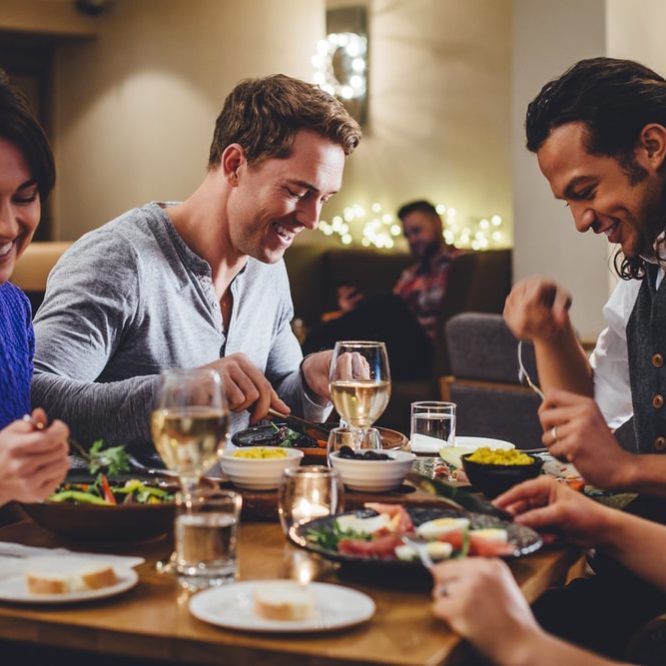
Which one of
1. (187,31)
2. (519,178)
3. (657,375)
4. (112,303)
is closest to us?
(657,375)

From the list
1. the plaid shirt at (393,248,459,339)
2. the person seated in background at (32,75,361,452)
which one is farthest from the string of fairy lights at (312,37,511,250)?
the person seated in background at (32,75,361,452)

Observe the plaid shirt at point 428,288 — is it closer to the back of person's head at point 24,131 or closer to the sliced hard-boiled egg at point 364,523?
the back of person's head at point 24,131

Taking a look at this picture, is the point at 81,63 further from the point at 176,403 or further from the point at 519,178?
the point at 176,403

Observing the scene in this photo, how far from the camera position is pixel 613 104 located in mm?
2100

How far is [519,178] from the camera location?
5.61 meters

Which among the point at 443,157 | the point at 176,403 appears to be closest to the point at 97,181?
the point at 443,157

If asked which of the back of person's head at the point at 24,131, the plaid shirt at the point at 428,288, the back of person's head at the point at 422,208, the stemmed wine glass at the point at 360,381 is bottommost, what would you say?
the stemmed wine glass at the point at 360,381

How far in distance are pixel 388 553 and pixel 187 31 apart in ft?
24.7

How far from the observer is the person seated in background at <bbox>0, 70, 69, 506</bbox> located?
1268 mm

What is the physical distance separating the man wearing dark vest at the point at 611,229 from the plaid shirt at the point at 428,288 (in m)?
4.19

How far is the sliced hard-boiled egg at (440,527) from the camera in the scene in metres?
1.37

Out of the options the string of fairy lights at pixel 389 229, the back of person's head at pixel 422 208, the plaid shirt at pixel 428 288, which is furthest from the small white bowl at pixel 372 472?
the string of fairy lights at pixel 389 229

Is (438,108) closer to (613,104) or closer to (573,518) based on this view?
(613,104)

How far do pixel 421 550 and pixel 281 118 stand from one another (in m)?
1.52
